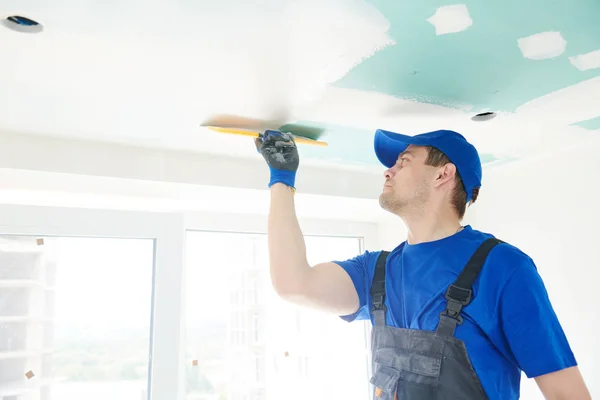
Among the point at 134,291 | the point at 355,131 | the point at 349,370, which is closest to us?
the point at 355,131

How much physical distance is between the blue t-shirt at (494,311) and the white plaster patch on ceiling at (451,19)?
0.62 m

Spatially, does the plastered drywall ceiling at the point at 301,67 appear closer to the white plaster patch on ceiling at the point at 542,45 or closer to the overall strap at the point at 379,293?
the white plaster patch on ceiling at the point at 542,45

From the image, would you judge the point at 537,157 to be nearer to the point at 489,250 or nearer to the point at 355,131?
the point at 355,131

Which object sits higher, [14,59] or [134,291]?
[14,59]

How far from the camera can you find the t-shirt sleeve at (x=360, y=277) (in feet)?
5.61

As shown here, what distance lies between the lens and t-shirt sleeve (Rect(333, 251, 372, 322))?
1711 millimetres

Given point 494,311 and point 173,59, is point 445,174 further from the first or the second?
point 173,59

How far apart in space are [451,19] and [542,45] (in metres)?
0.33

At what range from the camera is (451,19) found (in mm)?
1222

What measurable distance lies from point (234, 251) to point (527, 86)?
184 centimetres

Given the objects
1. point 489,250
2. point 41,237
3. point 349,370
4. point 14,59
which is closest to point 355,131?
point 489,250

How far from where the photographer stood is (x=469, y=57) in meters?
1.42

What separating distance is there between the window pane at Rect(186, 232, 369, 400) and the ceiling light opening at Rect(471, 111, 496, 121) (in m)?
1.53

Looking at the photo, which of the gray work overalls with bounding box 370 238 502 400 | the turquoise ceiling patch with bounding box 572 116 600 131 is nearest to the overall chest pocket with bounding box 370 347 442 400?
the gray work overalls with bounding box 370 238 502 400
